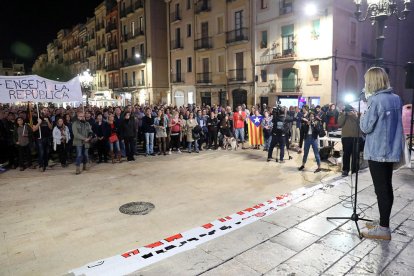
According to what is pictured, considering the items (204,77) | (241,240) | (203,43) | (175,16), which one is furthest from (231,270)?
(175,16)

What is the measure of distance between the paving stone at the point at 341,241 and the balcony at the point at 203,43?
1032 inches

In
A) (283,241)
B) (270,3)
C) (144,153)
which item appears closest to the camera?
(283,241)

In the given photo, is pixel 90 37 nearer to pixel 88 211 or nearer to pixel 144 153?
Result: pixel 144 153

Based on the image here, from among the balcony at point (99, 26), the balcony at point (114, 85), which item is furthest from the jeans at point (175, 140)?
the balcony at point (99, 26)

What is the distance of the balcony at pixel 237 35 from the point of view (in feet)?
83.0

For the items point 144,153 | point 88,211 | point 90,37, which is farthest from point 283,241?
point 90,37

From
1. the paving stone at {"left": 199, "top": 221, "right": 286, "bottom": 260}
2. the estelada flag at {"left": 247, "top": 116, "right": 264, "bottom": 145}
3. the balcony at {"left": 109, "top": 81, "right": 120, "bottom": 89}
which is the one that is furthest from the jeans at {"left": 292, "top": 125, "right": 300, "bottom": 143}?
the balcony at {"left": 109, "top": 81, "right": 120, "bottom": 89}

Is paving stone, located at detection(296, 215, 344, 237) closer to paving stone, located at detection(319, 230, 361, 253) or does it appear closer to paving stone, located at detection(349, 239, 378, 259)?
paving stone, located at detection(319, 230, 361, 253)

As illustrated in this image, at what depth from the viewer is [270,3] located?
23.5 m

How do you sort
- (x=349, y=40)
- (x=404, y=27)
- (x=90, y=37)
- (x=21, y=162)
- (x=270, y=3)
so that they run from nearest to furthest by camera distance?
(x=21, y=162)
(x=349, y=40)
(x=270, y=3)
(x=404, y=27)
(x=90, y=37)

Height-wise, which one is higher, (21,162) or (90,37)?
(90,37)

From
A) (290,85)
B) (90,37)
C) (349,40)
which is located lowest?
(290,85)

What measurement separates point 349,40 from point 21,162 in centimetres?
2073

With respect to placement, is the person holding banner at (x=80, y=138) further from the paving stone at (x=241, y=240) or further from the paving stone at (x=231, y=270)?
the paving stone at (x=231, y=270)
